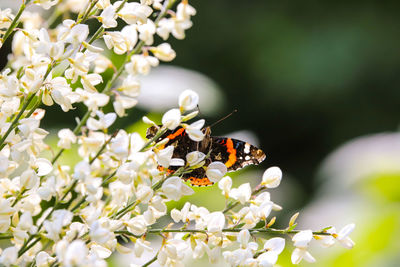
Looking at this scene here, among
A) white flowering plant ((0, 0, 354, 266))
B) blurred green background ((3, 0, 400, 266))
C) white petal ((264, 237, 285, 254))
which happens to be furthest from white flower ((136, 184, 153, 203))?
blurred green background ((3, 0, 400, 266))

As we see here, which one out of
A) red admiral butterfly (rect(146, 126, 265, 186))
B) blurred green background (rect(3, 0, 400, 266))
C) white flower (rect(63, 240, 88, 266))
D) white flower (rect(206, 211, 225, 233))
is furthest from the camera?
blurred green background (rect(3, 0, 400, 266))

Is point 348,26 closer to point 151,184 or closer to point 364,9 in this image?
point 364,9

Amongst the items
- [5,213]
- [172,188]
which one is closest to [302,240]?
[172,188]

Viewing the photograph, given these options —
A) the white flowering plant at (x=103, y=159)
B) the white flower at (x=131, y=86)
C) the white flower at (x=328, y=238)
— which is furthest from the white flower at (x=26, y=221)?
the white flower at (x=328, y=238)

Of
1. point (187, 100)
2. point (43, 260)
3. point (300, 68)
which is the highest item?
point (187, 100)

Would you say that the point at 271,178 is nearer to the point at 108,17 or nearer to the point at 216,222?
the point at 216,222

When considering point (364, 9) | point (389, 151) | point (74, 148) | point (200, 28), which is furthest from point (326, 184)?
point (364, 9)

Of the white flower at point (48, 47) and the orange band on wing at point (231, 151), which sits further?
the orange band on wing at point (231, 151)

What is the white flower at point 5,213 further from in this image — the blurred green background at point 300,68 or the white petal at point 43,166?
the blurred green background at point 300,68

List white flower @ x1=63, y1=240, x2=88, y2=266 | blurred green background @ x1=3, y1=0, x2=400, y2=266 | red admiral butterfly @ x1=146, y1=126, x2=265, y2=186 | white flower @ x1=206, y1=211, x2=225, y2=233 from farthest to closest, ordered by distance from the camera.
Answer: blurred green background @ x1=3, y1=0, x2=400, y2=266, red admiral butterfly @ x1=146, y1=126, x2=265, y2=186, white flower @ x1=206, y1=211, x2=225, y2=233, white flower @ x1=63, y1=240, x2=88, y2=266

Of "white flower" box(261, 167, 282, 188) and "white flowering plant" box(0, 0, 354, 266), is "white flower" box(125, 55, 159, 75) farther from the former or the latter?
"white flower" box(261, 167, 282, 188)
